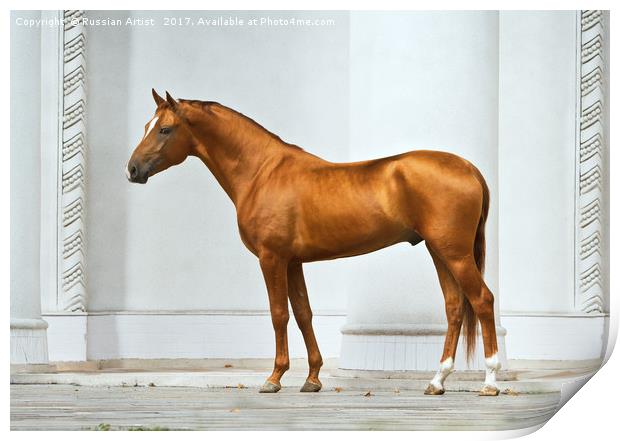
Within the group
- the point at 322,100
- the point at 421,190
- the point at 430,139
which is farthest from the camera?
the point at 322,100

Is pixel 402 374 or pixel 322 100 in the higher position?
pixel 322 100

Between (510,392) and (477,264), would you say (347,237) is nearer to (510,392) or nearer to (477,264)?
(477,264)

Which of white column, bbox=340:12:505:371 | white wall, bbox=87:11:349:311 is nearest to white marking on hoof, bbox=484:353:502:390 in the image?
white column, bbox=340:12:505:371

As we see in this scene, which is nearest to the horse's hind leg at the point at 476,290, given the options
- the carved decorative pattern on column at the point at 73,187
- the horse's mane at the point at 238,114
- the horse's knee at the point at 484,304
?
the horse's knee at the point at 484,304

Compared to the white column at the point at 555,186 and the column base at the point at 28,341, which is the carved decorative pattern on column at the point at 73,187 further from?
the white column at the point at 555,186

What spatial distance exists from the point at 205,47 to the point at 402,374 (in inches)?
71.4

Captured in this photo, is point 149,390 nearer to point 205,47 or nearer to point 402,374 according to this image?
point 402,374

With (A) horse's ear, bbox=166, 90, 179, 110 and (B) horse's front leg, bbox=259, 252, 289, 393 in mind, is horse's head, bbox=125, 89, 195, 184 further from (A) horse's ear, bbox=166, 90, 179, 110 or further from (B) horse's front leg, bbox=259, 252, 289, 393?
(B) horse's front leg, bbox=259, 252, 289, 393

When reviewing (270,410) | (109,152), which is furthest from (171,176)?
(270,410)

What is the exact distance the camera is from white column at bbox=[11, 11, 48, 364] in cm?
704

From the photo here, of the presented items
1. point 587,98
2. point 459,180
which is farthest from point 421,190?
point 587,98

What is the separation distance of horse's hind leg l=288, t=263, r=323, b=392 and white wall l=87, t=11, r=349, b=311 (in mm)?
399

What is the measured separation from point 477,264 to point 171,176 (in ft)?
5.04

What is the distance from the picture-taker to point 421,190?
6789mm
